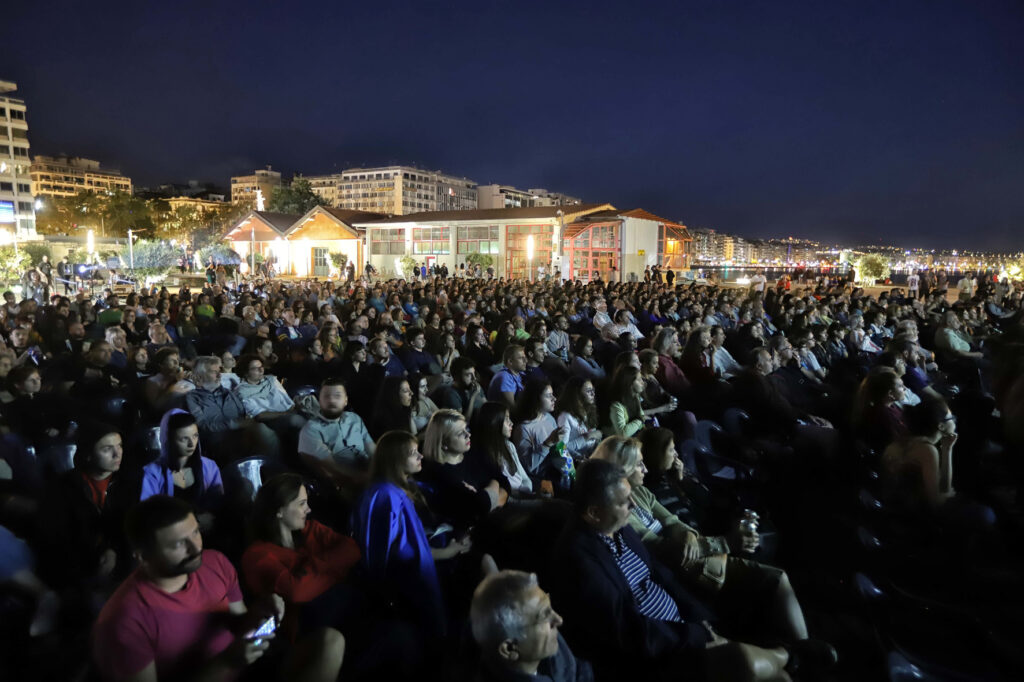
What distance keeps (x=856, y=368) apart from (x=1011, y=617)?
5.04 meters

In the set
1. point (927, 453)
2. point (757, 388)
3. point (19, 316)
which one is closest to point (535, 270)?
point (19, 316)

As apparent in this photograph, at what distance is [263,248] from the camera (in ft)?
122

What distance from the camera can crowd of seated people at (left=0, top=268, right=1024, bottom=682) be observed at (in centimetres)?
212

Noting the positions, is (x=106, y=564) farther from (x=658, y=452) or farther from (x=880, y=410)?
(x=880, y=410)

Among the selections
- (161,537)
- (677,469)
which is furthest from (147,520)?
(677,469)

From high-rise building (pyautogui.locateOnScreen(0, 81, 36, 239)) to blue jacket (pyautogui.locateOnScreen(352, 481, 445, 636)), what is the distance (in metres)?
80.4

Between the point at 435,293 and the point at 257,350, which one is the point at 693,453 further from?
the point at 435,293

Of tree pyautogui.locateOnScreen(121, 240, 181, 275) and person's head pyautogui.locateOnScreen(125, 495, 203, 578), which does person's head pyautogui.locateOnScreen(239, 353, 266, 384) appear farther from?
tree pyautogui.locateOnScreen(121, 240, 181, 275)

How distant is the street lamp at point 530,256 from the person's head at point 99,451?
2678 cm

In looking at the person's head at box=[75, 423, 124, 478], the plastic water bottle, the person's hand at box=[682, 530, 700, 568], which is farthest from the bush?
the person's hand at box=[682, 530, 700, 568]

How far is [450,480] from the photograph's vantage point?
139 inches

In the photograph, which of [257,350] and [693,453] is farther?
[257,350]

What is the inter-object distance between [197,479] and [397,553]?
62.8 inches

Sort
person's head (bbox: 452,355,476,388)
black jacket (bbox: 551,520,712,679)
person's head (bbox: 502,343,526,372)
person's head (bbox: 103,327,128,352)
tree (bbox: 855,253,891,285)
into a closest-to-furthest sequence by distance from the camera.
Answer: black jacket (bbox: 551,520,712,679) → person's head (bbox: 452,355,476,388) → person's head (bbox: 502,343,526,372) → person's head (bbox: 103,327,128,352) → tree (bbox: 855,253,891,285)
